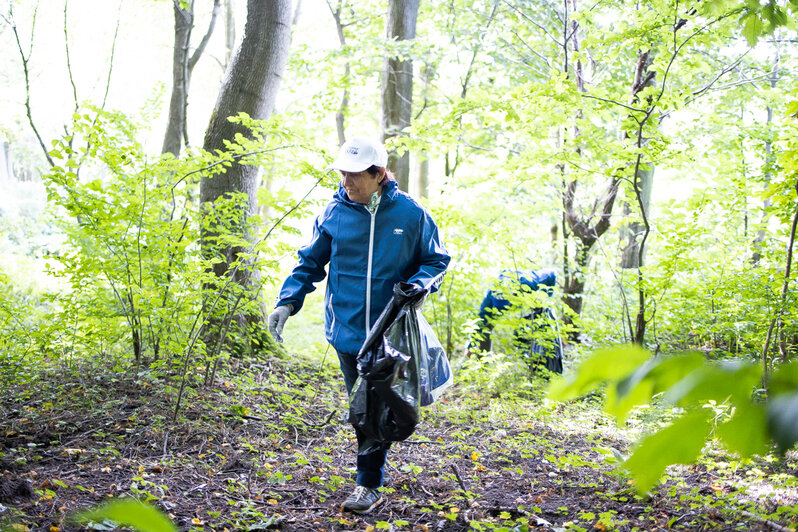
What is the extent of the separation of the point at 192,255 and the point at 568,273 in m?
5.58

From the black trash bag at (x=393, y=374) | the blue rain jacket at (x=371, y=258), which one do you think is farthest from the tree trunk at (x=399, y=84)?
the black trash bag at (x=393, y=374)

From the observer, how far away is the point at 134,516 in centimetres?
50

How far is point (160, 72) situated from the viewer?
20.0 meters

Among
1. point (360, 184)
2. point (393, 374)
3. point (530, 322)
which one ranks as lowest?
point (530, 322)

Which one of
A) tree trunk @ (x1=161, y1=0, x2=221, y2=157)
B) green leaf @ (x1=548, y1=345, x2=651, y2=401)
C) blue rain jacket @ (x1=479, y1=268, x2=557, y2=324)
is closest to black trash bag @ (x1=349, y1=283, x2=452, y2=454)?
green leaf @ (x1=548, y1=345, x2=651, y2=401)

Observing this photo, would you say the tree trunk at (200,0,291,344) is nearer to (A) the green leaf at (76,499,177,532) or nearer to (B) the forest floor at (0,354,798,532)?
(B) the forest floor at (0,354,798,532)

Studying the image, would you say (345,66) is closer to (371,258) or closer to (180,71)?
(180,71)

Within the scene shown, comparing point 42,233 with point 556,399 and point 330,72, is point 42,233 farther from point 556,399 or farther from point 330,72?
point 556,399

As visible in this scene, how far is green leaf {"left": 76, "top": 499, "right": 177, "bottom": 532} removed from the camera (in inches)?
19.2

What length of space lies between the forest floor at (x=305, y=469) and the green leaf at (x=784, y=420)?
1987 millimetres

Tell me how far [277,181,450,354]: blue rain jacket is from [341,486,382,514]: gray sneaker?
2.68 ft

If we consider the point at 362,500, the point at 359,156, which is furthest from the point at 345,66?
the point at 362,500

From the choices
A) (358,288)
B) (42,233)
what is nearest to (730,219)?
(358,288)

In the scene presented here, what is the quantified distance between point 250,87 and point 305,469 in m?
4.24
